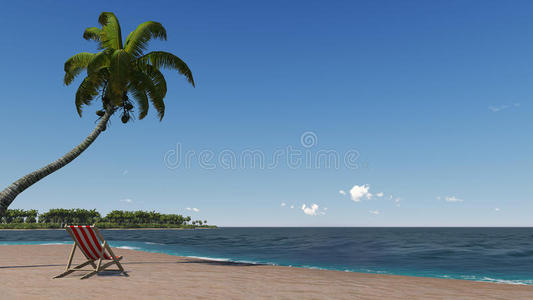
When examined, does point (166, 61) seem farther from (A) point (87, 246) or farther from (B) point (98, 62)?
(A) point (87, 246)

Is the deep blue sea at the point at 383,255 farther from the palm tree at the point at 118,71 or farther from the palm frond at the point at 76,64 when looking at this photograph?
the palm frond at the point at 76,64

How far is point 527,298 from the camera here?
877cm

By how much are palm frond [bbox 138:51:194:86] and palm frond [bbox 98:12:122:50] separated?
1.19 metres

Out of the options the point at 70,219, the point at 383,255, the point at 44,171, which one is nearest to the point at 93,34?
the point at 44,171

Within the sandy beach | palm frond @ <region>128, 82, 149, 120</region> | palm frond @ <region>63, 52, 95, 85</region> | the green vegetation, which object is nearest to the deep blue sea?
the sandy beach

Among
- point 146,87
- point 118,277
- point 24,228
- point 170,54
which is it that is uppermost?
point 170,54

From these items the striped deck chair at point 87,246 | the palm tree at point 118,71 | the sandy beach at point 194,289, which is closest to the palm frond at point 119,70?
the palm tree at point 118,71

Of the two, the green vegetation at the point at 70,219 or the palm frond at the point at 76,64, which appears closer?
the palm frond at the point at 76,64

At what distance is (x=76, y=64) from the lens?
1517 cm

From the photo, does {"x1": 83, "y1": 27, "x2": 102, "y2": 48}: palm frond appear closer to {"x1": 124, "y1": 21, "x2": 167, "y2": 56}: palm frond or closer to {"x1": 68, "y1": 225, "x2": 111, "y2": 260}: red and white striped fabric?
{"x1": 124, "y1": 21, "x2": 167, "y2": 56}: palm frond

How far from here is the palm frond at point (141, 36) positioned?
1511 centimetres

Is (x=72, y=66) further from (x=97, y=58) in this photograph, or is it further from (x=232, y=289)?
(x=232, y=289)

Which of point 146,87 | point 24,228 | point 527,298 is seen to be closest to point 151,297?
point 527,298

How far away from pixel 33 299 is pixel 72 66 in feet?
38.8
